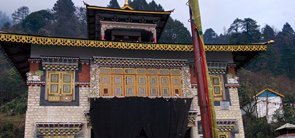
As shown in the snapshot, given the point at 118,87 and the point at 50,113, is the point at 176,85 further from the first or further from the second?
the point at 50,113

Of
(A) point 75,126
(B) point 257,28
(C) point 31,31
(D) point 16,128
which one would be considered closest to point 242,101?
(D) point 16,128

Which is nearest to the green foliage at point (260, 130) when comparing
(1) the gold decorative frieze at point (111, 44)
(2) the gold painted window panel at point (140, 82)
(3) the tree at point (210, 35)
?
(1) the gold decorative frieze at point (111, 44)

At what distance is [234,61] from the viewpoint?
1702 centimetres

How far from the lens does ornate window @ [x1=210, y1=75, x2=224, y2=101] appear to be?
15258 mm

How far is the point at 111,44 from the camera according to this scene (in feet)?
46.6

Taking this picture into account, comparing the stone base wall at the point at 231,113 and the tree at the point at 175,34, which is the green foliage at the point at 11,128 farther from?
the tree at the point at 175,34

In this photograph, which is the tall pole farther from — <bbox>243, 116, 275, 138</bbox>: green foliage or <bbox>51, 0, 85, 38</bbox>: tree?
<bbox>51, 0, 85, 38</bbox>: tree

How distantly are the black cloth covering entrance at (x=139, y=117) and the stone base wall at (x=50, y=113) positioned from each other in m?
0.54

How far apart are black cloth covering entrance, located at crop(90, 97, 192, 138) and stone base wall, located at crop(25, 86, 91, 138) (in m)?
0.54

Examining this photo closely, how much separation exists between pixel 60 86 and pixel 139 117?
11.2 ft

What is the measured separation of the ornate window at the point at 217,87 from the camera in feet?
50.1

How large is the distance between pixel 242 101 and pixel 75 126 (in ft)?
80.5

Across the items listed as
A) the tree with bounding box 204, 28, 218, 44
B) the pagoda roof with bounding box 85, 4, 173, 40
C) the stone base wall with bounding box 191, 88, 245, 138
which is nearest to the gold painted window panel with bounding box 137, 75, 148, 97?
the stone base wall with bounding box 191, 88, 245, 138

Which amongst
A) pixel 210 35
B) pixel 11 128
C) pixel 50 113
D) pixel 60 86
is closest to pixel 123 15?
pixel 60 86
